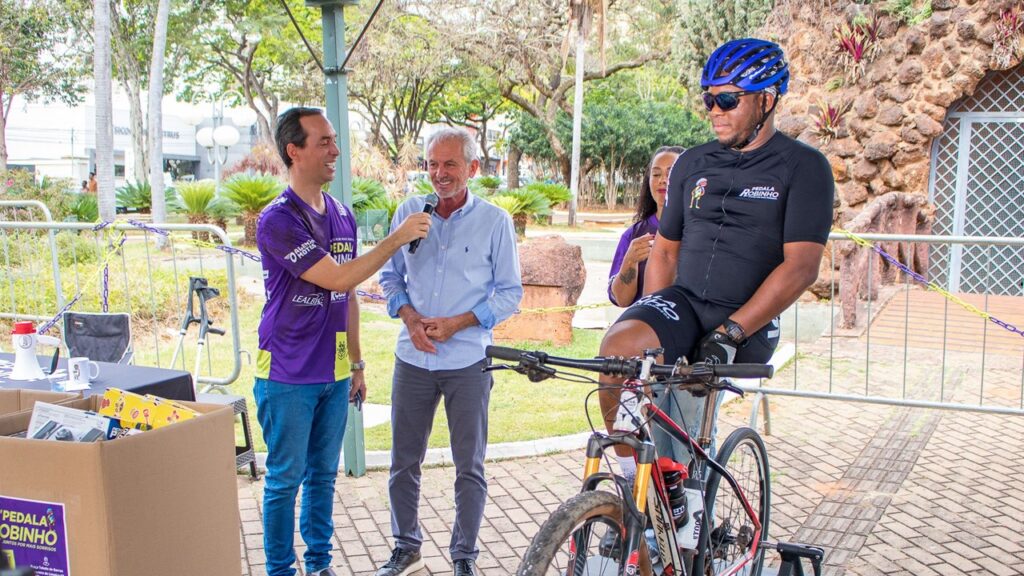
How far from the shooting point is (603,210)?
132 ft

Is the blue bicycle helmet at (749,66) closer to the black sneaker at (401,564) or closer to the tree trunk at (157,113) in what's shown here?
the black sneaker at (401,564)

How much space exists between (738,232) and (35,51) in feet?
108

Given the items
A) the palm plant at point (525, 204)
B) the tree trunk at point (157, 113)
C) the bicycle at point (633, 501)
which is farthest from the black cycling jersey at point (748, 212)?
the tree trunk at point (157, 113)

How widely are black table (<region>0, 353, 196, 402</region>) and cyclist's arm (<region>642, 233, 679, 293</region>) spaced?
7.16ft

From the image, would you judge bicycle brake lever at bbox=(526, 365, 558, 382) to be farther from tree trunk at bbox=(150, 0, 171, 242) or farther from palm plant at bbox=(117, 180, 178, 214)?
palm plant at bbox=(117, 180, 178, 214)

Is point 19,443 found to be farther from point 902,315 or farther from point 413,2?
point 413,2

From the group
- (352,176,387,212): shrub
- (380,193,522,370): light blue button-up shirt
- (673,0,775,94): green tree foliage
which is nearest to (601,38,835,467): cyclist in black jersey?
(380,193,522,370): light blue button-up shirt

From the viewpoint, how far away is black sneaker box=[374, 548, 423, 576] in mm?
4363

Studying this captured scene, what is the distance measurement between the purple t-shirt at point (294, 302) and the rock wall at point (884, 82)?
1191cm

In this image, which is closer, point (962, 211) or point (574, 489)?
point (574, 489)

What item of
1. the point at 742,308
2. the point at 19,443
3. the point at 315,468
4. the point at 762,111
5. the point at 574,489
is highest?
the point at 762,111

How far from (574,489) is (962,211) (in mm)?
10794

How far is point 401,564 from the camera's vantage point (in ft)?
14.5

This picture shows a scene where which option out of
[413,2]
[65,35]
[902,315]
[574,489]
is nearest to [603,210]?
[413,2]
